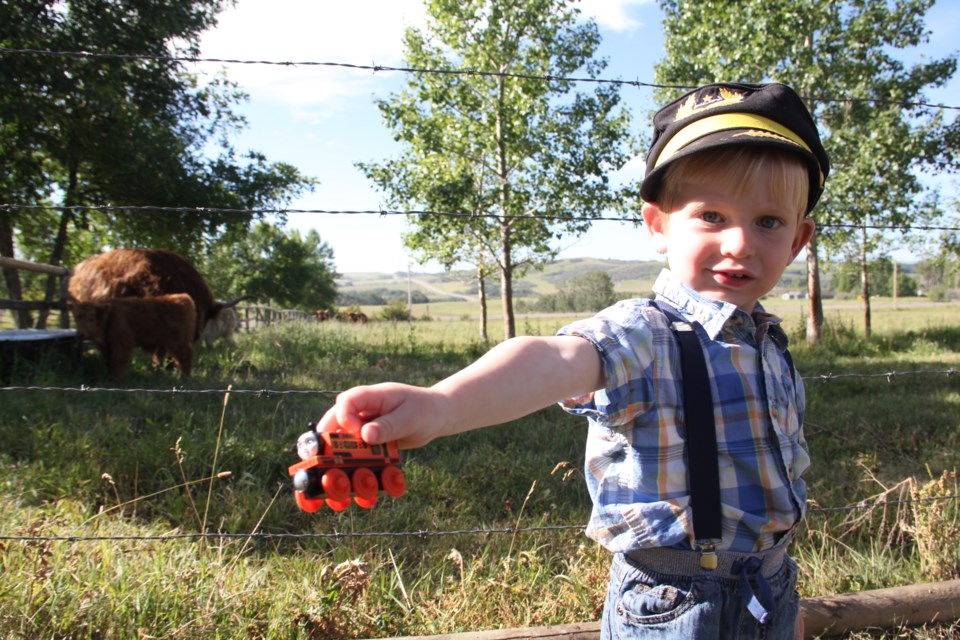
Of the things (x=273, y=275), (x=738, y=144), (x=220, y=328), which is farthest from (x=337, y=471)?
(x=273, y=275)

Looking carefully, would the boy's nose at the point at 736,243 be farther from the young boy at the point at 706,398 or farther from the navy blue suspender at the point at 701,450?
the navy blue suspender at the point at 701,450

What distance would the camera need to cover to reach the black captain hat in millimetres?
1311

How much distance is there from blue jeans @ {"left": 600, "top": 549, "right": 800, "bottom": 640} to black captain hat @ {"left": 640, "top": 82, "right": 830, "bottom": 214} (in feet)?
2.38

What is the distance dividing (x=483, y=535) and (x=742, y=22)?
40.9 feet

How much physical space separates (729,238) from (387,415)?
79 cm

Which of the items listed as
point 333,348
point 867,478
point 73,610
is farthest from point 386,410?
point 333,348

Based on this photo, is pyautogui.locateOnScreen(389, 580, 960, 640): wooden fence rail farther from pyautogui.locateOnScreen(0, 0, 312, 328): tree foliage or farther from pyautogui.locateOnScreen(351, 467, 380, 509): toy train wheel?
pyautogui.locateOnScreen(0, 0, 312, 328): tree foliage

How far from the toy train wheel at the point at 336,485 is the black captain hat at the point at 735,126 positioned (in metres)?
0.86

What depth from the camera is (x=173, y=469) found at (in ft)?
13.4

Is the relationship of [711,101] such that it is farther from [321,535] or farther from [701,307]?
[321,535]

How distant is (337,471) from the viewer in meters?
0.86

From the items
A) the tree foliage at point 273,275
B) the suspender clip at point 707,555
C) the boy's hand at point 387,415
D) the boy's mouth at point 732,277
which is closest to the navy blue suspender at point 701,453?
the suspender clip at point 707,555

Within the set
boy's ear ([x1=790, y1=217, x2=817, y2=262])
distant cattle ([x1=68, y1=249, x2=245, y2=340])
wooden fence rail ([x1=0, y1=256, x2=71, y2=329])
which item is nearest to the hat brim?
boy's ear ([x1=790, y1=217, x2=817, y2=262])

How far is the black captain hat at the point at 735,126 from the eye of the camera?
1311 mm
